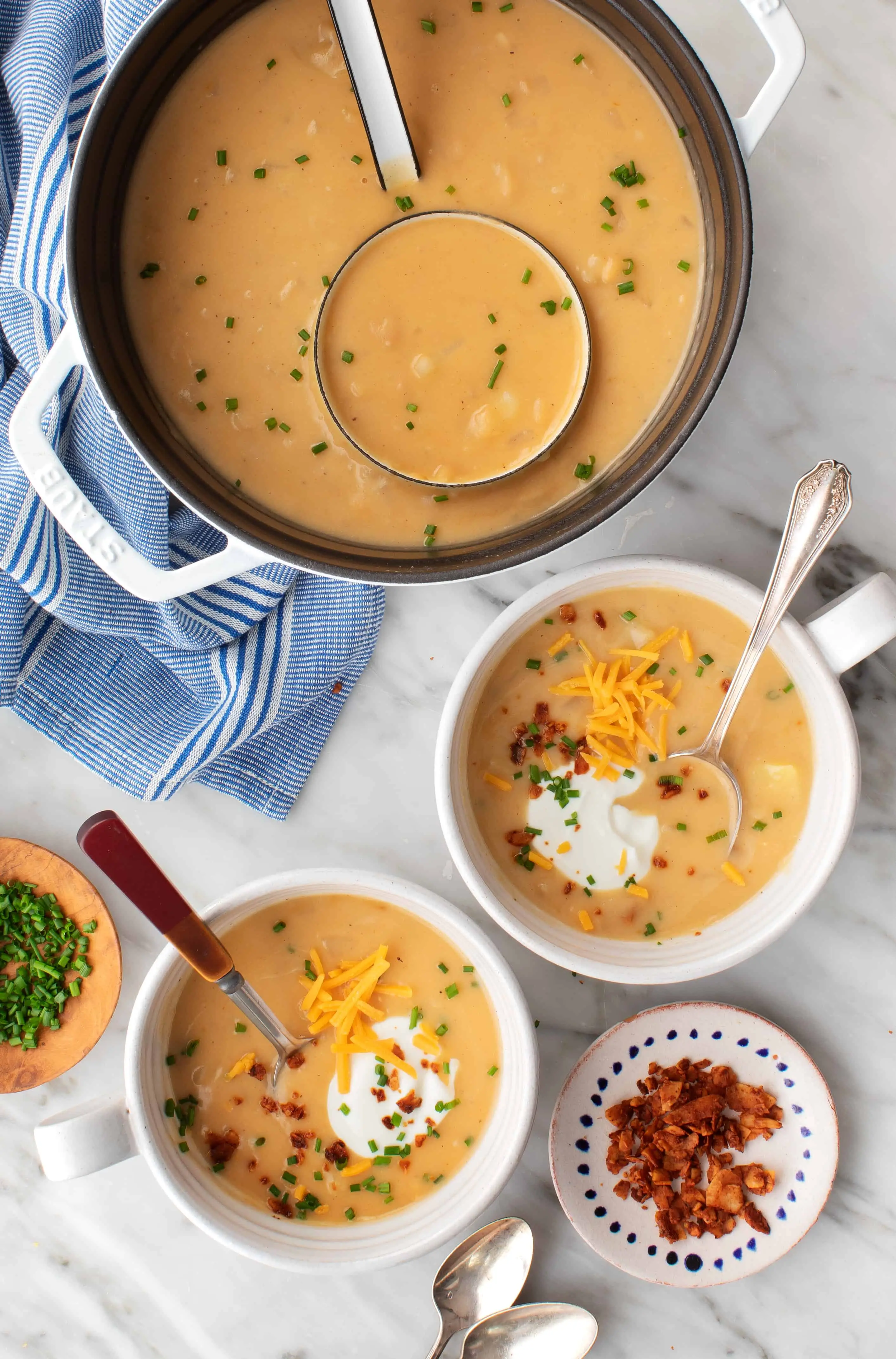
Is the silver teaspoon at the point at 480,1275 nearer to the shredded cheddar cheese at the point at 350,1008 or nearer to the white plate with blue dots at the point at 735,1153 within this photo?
the white plate with blue dots at the point at 735,1153

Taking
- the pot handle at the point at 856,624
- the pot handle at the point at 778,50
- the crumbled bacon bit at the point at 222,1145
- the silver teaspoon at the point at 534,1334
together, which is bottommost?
the silver teaspoon at the point at 534,1334

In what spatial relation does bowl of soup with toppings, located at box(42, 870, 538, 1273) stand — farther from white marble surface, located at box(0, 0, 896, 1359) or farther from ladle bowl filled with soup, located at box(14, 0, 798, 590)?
ladle bowl filled with soup, located at box(14, 0, 798, 590)

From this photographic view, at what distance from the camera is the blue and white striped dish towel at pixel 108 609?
172 cm

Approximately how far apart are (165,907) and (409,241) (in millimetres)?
1030

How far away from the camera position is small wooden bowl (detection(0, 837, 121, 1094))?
6.51 ft

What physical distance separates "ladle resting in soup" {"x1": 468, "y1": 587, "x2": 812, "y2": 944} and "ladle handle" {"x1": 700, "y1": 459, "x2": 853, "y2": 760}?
0.42 ft

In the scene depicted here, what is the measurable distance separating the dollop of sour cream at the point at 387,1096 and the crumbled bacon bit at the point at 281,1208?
0.16 m

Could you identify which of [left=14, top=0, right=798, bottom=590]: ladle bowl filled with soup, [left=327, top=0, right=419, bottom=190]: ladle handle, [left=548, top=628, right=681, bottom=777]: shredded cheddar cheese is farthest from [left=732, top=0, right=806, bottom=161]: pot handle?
[left=548, top=628, right=681, bottom=777]: shredded cheddar cheese

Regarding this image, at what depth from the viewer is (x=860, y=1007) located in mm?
2029

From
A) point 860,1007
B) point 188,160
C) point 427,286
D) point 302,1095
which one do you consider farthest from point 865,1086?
point 188,160

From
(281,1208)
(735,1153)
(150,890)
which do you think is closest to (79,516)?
(150,890)

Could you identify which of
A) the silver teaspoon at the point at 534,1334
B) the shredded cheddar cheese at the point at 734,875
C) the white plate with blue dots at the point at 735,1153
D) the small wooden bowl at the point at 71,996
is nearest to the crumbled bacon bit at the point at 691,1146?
the white plate with blue dots at the point at 735,1153

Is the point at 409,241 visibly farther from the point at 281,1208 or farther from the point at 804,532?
the point at 281,1208

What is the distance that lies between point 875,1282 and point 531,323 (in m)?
1.92
